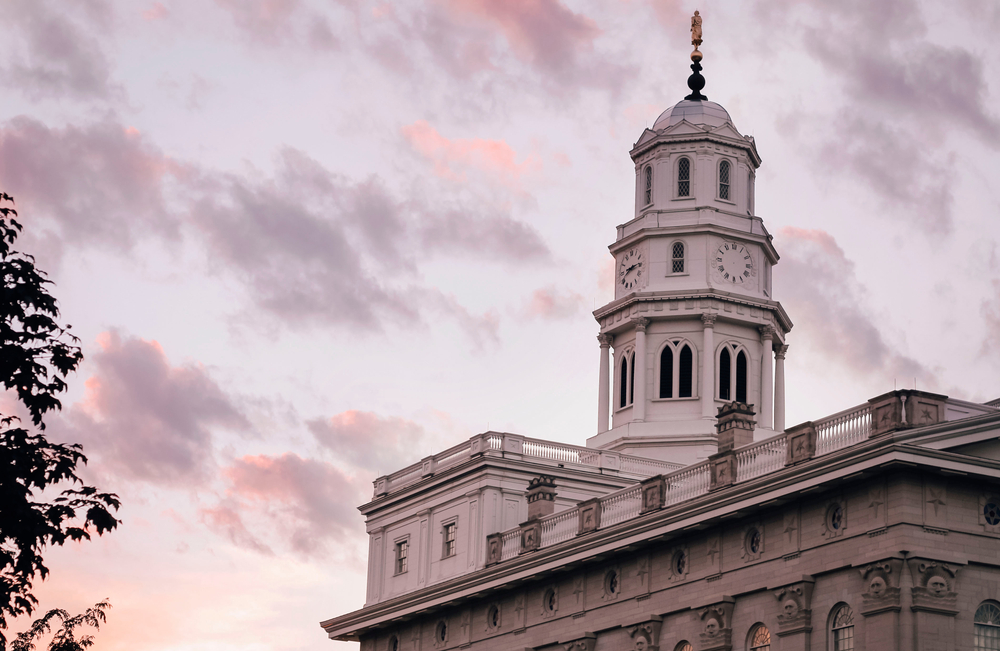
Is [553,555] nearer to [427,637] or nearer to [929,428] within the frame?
[427,637]

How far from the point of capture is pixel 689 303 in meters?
75.2

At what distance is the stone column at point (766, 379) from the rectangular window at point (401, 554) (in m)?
17.1

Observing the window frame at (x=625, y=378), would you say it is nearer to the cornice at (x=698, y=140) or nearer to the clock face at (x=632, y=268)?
the clock face at (x=632, y=268)

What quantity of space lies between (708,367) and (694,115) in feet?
43.6

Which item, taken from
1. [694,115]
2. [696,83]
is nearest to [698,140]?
[694,115]

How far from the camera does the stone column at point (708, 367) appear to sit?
7356cm

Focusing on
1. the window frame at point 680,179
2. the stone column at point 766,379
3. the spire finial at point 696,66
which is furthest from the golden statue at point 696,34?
the stone column at point 766,379

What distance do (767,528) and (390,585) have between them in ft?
84.6

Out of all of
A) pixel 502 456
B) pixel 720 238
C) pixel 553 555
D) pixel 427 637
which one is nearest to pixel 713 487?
pixel 553 555

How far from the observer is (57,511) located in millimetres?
31406

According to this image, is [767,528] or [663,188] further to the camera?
[663,188]

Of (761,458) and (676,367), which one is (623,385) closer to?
(676,367)

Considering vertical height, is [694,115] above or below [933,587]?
above

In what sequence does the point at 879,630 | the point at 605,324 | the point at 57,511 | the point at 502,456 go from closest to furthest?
the point at 57,511, the point at 879,630, the point at 502,456, the point at 605,324
